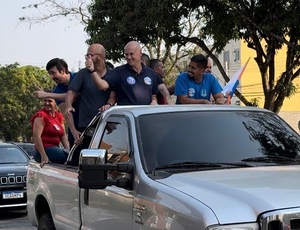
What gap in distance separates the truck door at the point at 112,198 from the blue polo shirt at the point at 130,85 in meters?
1.12

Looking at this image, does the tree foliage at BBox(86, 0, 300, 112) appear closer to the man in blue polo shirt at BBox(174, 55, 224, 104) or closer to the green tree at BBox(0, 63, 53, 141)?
the man in blue polo shirt at BBox(174, 55, 224, 104)

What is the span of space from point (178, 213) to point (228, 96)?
4.48m

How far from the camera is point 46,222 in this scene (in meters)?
6.62

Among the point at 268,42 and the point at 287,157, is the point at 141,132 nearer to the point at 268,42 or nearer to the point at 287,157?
the point at 287,157

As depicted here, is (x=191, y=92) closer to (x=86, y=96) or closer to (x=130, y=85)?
(x=130, y=85)

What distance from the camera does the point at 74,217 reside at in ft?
18.6

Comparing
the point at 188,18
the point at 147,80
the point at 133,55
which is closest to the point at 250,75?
the point at 188,18

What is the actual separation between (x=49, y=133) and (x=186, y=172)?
383cm

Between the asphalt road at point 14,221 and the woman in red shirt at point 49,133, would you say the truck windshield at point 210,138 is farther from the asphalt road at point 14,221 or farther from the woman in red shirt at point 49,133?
the asphalt road at point 14,221

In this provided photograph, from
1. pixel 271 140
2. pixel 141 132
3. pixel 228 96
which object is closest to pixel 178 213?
pixel 141 132

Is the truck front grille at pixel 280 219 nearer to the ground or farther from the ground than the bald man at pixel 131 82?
nearer to the ground

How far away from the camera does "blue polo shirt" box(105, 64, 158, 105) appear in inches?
256

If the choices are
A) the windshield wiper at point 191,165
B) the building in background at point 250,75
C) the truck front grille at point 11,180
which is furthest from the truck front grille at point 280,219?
the building in background at point 250,75

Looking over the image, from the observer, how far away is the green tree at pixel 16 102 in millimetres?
53531
